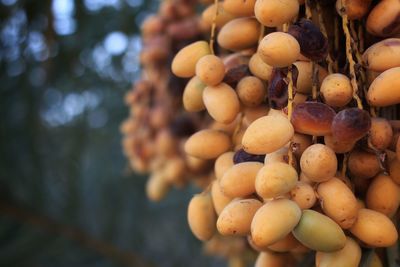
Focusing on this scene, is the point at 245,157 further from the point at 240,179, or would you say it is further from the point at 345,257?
the point at 345,257

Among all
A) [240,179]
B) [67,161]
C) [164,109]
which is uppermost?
[240,179]

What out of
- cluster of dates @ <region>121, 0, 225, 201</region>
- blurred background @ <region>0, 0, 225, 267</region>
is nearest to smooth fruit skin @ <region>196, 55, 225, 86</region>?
cluster of dates @ <region>121, 0, 225, 201</region>

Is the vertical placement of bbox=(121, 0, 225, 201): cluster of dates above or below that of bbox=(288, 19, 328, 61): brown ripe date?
below

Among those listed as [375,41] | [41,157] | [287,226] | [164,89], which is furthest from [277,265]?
[41,157]

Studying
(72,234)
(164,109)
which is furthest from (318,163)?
(72,234)

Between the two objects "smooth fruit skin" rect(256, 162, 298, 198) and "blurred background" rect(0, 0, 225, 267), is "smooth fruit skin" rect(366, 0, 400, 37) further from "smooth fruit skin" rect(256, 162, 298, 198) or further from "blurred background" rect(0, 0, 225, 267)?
"blurred background" rect(0, 0, 225, 267)

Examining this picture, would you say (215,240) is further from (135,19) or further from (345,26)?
(135,19)
